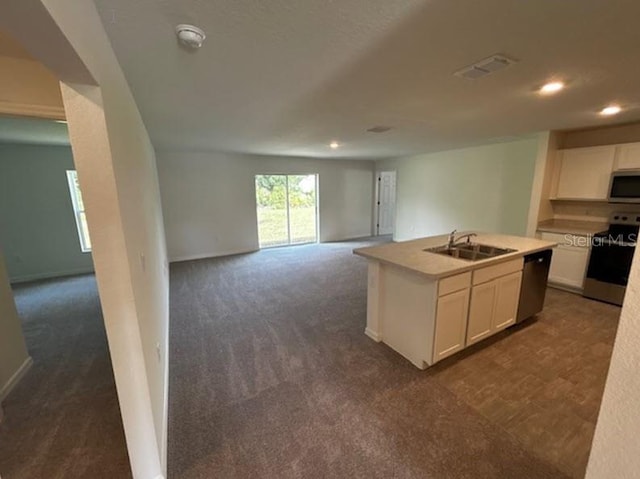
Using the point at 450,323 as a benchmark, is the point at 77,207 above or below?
above

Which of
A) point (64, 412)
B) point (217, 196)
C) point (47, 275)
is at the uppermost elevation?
point (217, 196)

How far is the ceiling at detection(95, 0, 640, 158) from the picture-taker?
1.17 m

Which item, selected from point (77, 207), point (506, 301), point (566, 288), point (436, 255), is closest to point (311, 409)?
point (436, 255)

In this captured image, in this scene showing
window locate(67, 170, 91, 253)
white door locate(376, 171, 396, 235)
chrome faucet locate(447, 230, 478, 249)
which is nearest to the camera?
chrome faucet locate(447, 230, 478, 249)

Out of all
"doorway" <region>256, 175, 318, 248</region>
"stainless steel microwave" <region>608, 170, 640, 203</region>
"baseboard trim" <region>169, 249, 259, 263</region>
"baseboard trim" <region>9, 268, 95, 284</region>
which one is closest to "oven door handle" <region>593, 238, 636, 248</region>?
"stainless steel microwave" <region>608, 170, 640, 203</region>

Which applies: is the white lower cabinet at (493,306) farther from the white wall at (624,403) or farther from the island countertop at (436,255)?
the white wall at (624,403)

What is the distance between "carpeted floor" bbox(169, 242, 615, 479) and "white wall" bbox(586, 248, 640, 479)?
120cm

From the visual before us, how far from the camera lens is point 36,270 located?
4793mm

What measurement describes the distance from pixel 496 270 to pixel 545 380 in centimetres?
91

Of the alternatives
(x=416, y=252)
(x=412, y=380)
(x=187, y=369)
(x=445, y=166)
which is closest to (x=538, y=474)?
(x=412, y=380)

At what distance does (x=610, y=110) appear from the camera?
2.83m

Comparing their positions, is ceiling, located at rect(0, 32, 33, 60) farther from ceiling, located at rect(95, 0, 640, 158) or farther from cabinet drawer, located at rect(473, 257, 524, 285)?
cabinet drawer, located at rect(473, 257, 524, 285)

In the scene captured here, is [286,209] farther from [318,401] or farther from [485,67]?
[485,67]

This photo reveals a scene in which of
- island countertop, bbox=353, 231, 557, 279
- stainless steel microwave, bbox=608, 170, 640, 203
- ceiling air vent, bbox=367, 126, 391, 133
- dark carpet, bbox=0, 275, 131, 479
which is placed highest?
ceiling air vent, bbox=367, 126, 391, 133
